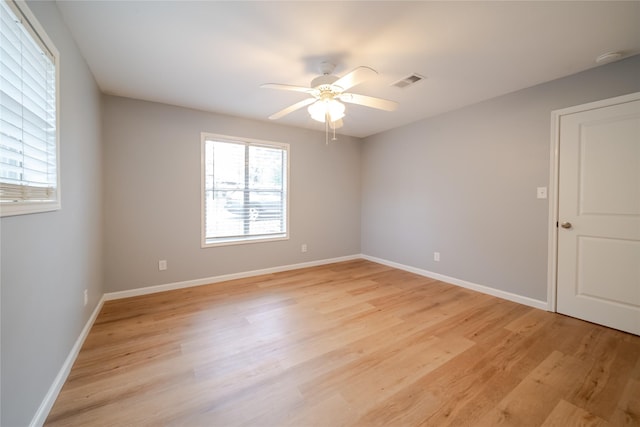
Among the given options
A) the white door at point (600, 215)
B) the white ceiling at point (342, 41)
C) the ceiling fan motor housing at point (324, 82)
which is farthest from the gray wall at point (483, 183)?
the ceiling fan motor housing at point (324, 82)

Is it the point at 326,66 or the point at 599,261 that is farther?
the point at 599,261

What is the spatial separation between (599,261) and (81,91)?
485cm

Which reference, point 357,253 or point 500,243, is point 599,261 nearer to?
point 500,243

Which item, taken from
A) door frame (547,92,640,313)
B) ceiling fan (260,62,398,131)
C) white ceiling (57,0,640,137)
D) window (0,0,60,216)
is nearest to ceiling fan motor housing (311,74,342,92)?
ceiling fan (260,62,398,131)

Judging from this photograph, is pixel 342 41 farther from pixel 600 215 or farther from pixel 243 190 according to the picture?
pixel 600 215

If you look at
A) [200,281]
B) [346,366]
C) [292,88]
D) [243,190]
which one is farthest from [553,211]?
[200,281]

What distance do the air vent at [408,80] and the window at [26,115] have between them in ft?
8.64

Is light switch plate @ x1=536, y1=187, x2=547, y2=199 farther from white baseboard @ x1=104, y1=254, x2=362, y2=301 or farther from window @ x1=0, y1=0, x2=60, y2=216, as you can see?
window @ x1=0, y1=0, x2=60, y2=216

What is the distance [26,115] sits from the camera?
121 centimetres

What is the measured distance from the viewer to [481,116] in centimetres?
316

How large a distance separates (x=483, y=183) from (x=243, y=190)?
3302 millimetres

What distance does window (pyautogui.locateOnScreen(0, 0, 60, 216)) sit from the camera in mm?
1056

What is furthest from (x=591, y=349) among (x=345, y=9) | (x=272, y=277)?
(x=272, y=277)

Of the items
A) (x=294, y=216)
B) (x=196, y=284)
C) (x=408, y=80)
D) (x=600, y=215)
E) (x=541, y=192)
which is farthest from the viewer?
(x=294, y=216)
